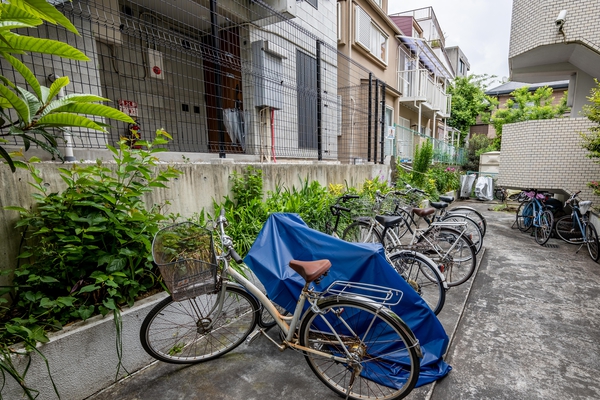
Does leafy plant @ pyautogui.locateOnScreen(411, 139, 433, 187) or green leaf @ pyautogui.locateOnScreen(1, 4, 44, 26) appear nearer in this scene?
green leaf @ pyautogui.locateOnScreen(1, 4, 44, 26)

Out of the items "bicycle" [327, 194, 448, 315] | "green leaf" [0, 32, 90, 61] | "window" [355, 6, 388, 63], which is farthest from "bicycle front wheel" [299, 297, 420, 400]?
"window" [355, 6, 388, 63]

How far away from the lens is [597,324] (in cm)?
291

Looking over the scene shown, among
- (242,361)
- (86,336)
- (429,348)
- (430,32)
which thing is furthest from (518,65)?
(430,32)

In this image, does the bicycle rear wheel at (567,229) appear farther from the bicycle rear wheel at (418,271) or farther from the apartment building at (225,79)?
the apartment building at (225,79)

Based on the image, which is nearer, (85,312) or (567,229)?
(85,312)

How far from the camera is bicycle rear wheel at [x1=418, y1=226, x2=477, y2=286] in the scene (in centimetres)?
Result: 343

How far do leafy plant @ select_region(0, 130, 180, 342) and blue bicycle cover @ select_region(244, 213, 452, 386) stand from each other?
94 centimetres

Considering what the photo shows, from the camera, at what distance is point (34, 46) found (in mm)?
1042

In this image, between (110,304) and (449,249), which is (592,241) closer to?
(449,249)

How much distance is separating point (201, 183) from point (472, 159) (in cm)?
1872

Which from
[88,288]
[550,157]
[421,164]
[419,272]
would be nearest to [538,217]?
[550,157]

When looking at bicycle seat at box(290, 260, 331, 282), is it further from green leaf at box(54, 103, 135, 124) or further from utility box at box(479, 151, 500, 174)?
utility box at box(479, 151, 500, 174)

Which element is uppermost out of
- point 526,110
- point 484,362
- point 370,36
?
point 370,36

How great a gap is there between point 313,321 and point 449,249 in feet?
7.66
